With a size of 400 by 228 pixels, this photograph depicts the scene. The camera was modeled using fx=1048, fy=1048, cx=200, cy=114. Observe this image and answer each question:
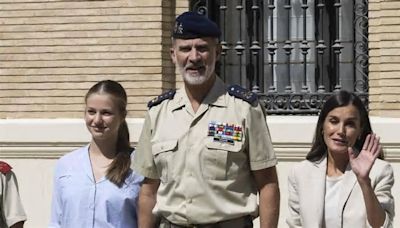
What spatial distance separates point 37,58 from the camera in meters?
8.83

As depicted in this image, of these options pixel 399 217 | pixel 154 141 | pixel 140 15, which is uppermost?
pixel 140 15

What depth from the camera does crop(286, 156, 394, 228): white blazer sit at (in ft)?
15.6

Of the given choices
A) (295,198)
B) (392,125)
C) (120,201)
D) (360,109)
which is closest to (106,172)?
(120,201)

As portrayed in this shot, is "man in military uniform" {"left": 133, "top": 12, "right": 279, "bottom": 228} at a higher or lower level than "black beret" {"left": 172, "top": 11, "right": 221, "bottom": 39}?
lower

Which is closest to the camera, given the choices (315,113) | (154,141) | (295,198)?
(154,141)

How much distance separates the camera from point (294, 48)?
851 centimetres

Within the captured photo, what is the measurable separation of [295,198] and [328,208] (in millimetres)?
230

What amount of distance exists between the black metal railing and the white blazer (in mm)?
3414

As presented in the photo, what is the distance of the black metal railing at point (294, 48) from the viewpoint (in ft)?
27.5

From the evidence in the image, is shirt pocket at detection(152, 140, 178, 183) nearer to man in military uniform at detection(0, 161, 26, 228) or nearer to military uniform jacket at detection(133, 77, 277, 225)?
military uniform jacket at detection(133, 77, 277, 225)

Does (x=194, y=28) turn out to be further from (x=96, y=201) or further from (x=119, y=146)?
(x=96, y=201)

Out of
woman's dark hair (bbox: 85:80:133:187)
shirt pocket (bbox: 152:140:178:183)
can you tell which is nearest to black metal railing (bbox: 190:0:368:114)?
woman's dark hair (bbox: 85:80:133:187)

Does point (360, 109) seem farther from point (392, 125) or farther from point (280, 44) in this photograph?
point (280, 44)

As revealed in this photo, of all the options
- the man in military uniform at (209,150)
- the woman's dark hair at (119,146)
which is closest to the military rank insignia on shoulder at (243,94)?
the man in military uniform at (209,150)
